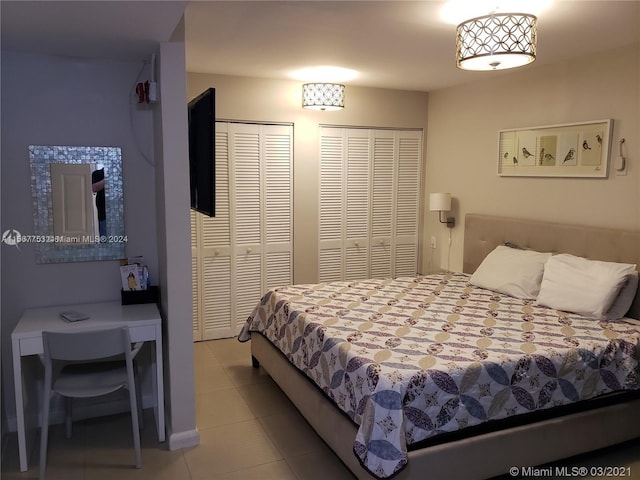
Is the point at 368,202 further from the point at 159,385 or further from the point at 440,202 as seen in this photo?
the point at 159,385

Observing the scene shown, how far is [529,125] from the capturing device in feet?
13.4

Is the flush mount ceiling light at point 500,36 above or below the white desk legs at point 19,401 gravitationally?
above

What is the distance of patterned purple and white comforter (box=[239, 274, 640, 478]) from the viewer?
221 cm

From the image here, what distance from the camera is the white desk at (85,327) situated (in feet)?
8.23

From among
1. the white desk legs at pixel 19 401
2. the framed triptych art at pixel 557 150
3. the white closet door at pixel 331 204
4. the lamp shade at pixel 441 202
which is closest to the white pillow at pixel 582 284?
the framed triptych art at pixel 557 150

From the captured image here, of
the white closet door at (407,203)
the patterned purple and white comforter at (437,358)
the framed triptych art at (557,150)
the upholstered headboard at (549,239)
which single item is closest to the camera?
the patterned purple and white comforter at (437,358)

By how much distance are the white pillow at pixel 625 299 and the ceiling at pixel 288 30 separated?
1.52 m

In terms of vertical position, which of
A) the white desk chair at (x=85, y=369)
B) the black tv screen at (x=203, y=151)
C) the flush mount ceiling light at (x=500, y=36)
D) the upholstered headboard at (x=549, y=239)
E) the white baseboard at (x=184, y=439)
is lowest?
the white baseboard at (x=184, y=439)

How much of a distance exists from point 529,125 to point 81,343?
11.8ft

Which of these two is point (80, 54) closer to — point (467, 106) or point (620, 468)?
point (467, 106)

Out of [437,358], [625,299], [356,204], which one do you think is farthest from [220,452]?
[356,204]

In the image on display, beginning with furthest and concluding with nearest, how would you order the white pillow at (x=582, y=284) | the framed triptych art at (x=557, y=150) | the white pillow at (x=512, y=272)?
the white pillow at (x=512, y=272)
the framed triptych art at (x=557, y=150)
the white pillow at (x=582, y=284)

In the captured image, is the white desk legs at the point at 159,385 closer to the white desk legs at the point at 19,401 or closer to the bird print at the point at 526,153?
the white desk legs at the point at 19,401

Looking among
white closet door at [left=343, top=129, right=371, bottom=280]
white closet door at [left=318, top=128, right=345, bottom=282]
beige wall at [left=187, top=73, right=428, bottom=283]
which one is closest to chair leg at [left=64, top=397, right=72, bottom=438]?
beige wall at [left=187, top=73, right=428, bottom=283]
